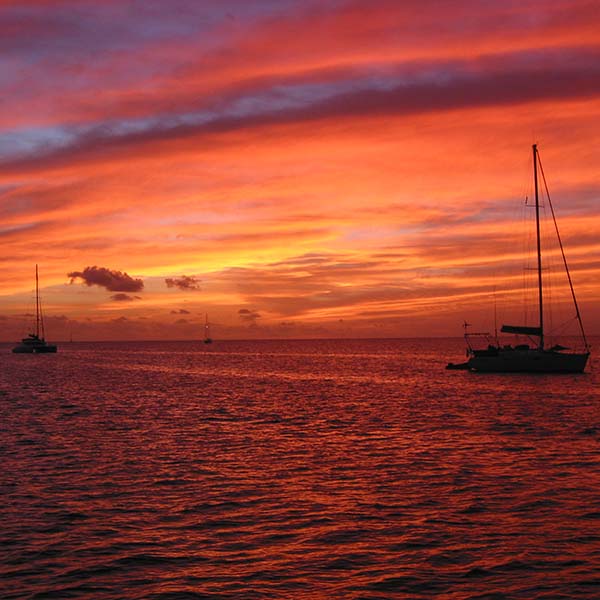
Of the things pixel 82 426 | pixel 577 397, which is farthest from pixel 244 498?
pixel 577 397

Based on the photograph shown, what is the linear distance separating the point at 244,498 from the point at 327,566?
25.8 feet

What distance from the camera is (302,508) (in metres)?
23.6

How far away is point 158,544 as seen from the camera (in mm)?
19875

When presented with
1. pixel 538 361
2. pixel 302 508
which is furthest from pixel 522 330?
pixel 302 508

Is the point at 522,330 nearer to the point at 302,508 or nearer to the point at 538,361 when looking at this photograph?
the point at 538,361

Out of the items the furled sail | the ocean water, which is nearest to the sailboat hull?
A: the furled sail

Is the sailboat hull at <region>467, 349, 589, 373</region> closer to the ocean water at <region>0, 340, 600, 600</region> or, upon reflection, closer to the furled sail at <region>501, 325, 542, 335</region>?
the furled sail at <region>501, 325, 542, 335</region>

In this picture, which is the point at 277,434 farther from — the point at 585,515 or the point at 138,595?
the point at 138,595

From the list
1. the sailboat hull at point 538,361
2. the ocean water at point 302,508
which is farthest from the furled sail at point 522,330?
the ocean water at point 302,508

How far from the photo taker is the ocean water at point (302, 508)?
17.0 meters

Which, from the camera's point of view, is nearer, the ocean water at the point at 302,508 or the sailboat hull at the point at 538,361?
the ocean water at the point at 302,508

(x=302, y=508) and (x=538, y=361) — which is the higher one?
(x=538, y=361)

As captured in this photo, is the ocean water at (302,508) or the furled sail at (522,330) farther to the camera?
the furled sail at (522,330)

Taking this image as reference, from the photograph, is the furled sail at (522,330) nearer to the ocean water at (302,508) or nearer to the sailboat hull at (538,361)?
the sailboat hull at (538,361)
